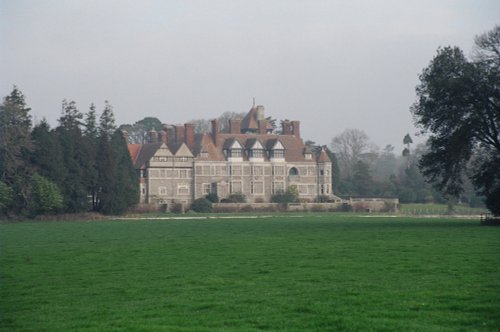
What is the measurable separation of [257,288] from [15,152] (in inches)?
1989

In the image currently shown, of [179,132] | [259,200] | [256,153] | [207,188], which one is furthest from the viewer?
[179,132]

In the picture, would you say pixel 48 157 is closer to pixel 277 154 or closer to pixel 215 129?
pixel 215 129

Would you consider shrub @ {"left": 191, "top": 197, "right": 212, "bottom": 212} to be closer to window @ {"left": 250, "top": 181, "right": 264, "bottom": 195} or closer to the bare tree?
window @ {"left": 250, "top": 181, "right": 264, "bottom": 195}

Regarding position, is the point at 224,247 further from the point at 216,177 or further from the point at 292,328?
the point at 216,177

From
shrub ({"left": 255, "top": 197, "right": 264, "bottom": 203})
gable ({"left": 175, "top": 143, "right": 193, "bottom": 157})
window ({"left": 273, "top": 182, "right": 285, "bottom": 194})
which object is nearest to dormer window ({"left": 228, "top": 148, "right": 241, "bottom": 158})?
gable ({"left": 175, "top": 143, "right": 193, "bottom": 157})

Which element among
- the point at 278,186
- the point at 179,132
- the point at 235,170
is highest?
the point at 179,132

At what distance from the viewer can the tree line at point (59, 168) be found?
206 feet

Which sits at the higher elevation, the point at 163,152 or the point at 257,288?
the point at 163,152

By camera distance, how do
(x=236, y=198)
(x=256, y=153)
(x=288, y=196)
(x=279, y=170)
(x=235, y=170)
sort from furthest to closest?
(x=279, y=170) → (x=256, y=153) → (x=235, y=170) → (x=288, y=196) → (x=236, y=198)

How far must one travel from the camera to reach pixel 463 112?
4425cm

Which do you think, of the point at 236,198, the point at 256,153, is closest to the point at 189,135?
the point at 256,153

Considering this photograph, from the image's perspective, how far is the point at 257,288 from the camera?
16.3 m

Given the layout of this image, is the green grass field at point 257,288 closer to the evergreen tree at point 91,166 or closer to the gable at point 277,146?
the evergreen tree at point 91,166

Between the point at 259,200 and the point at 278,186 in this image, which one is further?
the point at 278,186
